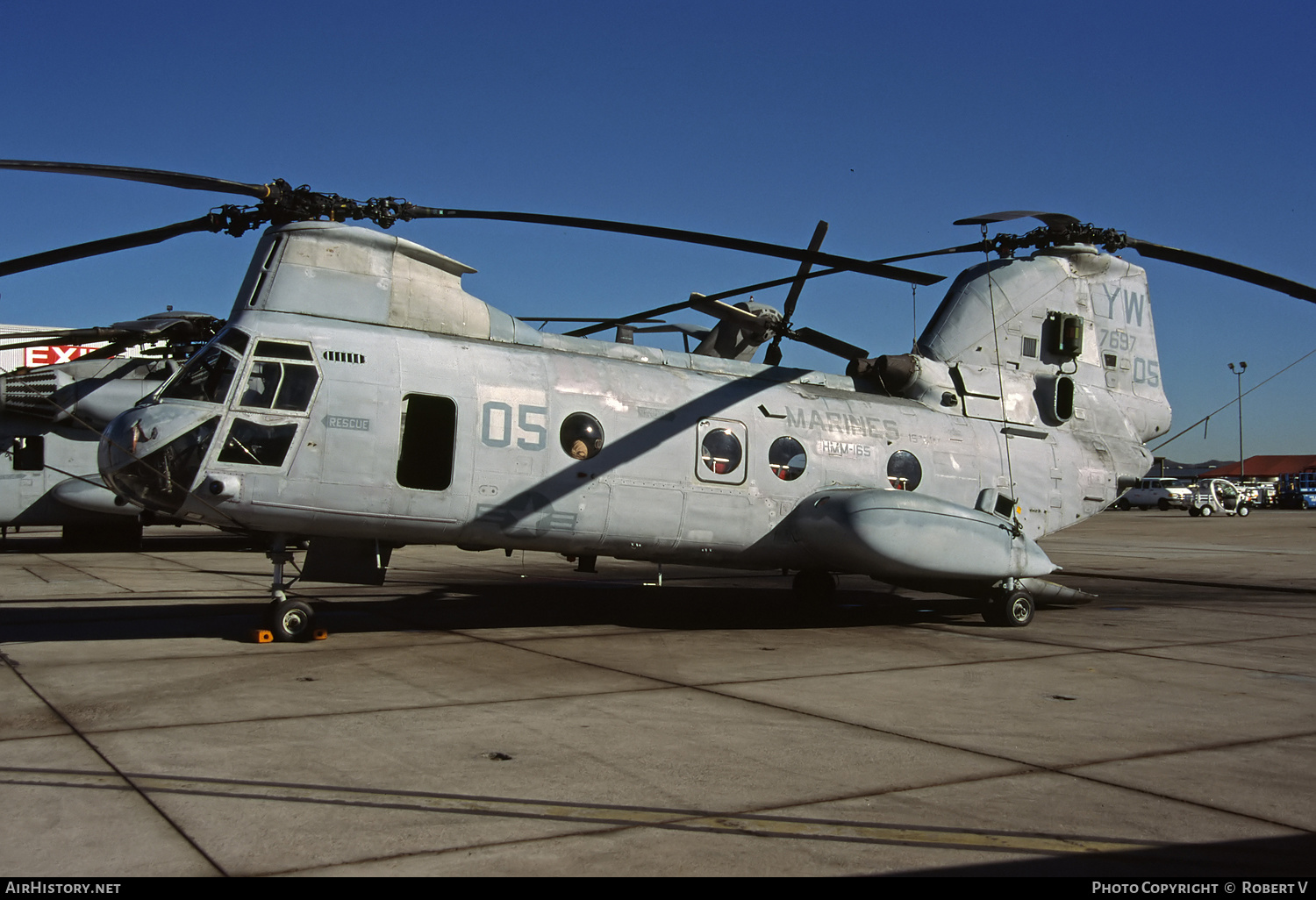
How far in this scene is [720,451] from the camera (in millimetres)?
11820

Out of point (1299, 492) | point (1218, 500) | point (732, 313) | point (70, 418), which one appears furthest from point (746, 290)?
point (1299, 492)

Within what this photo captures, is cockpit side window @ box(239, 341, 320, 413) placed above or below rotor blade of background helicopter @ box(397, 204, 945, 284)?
below

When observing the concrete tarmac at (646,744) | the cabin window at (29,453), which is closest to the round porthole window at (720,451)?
the concrete tarmac at (646,744)

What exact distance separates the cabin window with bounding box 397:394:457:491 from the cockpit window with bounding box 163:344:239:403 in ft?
5.41

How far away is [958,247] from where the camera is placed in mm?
12430

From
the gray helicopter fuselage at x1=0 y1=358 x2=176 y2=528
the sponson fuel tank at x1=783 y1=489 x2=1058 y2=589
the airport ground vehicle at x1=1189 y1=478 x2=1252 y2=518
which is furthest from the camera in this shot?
the airport ground vehicle at x1=1189 y1=478 x2=1252 y2=518

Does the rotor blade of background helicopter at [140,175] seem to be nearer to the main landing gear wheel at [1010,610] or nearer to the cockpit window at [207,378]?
the cockpit window at [207,378]

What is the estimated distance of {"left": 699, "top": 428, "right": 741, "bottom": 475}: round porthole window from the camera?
11.7m

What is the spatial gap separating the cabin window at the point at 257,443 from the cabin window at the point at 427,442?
1096mm

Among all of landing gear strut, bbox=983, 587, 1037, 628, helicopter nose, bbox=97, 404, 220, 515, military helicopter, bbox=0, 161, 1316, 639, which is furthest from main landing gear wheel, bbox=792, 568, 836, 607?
helicopter nose, bbox=97, 404, 220, 515

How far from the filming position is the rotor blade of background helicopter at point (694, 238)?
32.4 feet

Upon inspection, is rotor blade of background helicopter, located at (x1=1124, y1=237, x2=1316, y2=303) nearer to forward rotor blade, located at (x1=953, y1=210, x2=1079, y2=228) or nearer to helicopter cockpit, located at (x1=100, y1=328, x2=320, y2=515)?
forward rotor blade, located at (x1=953, y1=210, x2=1079, y2=228)

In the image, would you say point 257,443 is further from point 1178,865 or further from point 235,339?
point 1178,865

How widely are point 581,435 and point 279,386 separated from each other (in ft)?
10.2
